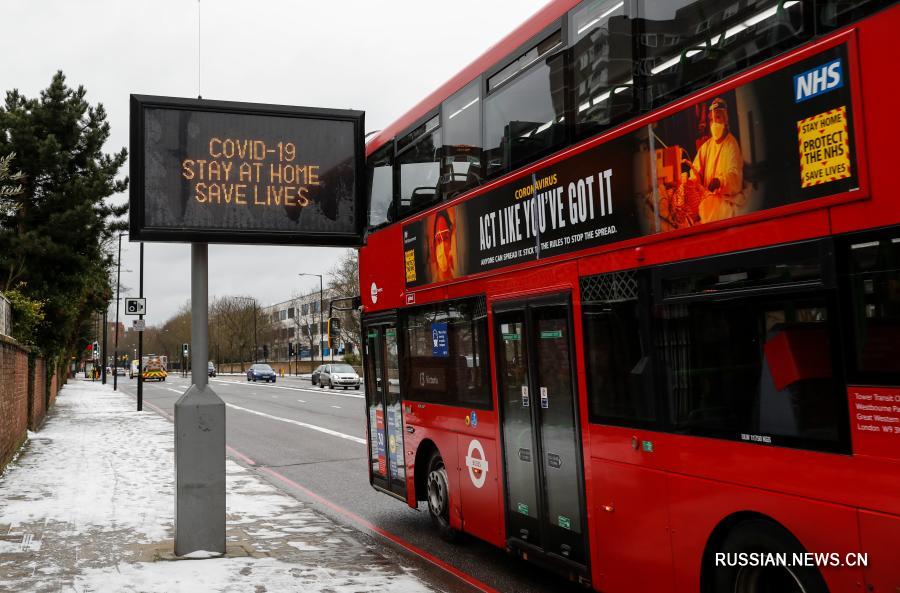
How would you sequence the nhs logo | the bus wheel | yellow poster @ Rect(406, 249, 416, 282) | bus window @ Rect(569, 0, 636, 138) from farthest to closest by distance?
yellow poster @ Rect(406, 249, 416, 282), the bus wheel, bus window @ Rect(569, 0, 636, 138), the nhs logo

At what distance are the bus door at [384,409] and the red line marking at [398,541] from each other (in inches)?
17.2

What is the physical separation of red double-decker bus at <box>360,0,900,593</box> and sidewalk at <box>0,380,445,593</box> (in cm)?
→ 125

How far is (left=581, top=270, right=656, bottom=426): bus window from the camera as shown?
4770 mm

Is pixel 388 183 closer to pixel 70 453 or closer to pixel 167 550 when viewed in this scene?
pixel 167 550

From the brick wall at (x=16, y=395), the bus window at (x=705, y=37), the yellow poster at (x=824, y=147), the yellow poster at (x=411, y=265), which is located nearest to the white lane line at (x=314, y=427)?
the brick wall at (x=16, y=395)

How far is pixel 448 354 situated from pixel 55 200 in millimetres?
18470

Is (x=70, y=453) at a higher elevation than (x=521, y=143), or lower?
lower

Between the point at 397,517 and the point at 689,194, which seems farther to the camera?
the point at 397,517

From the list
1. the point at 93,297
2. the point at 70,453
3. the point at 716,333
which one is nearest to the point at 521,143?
the point at 716,333

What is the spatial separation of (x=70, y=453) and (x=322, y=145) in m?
10.6

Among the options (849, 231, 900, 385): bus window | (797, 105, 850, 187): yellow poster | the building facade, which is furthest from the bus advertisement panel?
the building facade

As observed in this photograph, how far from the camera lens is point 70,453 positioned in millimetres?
15203

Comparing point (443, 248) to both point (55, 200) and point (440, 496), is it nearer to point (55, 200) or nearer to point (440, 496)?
point (440, 496)

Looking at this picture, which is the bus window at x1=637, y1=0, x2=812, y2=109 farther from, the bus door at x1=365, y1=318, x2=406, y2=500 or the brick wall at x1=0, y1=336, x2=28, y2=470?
the brick wall at x1=0, y1=336, x2=28, y2=470
